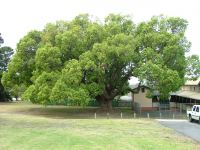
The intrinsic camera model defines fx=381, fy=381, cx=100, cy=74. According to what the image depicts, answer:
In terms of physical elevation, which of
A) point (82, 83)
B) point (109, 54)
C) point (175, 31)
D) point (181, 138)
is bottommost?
point (181, 138)

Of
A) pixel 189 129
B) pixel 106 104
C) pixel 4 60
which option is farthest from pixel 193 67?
pixel 4 60

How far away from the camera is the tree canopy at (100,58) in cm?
4325

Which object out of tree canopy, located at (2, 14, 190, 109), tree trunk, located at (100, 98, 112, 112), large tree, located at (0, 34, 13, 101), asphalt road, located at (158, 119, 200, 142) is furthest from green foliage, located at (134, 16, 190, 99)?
large tree, located at (0, 34, 13, 101)

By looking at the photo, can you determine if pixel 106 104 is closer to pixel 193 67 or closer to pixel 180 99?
pixel 193 67

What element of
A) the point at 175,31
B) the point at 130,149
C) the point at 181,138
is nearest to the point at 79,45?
the point at 175,31

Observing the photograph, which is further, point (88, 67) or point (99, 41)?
point (99, 41)

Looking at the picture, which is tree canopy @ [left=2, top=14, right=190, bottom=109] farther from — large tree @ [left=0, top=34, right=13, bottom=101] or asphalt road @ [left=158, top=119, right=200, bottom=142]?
large tree @ [left=0, top=34, right=13, bottom=101]

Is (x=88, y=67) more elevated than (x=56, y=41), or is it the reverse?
(x=56, y=41)

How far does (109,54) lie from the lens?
44062 mm

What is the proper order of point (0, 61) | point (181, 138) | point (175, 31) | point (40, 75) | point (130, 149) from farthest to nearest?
point (0, 61) < point (175, 31) < point (40, 75) < point (181, 138) < point (130, 149)

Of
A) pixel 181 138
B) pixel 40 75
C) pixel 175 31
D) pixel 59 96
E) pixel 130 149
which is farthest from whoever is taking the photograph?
pixel 175 31

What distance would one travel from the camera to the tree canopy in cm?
4325

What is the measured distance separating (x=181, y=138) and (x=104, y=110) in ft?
92.7

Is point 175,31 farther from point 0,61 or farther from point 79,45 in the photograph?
point 0,61
